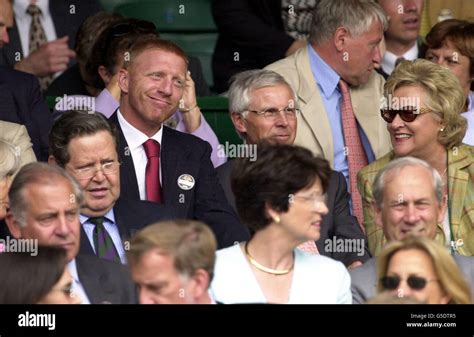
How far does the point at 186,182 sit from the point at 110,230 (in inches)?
21.7

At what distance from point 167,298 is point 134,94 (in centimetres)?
159

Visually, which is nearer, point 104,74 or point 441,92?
point 441,92

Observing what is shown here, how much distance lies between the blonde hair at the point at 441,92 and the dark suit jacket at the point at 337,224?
1.58 feet

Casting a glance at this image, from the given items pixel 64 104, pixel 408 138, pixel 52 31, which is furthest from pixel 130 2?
pixel 408 138

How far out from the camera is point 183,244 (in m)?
5.48

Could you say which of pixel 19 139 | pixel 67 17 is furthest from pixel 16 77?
pixel 67 17

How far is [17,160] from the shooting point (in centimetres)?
641

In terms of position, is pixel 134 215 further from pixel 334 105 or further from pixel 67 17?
pixel 67 17

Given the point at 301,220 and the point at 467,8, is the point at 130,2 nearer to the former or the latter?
the point at 467,8

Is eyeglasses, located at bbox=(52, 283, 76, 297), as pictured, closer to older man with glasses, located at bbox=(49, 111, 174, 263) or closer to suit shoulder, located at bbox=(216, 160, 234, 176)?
older man with glasses, located at bbox=(49, 111, 174, 263)

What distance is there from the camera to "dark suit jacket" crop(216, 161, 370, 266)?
6.66 metres

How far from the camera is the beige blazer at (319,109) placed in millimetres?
7203

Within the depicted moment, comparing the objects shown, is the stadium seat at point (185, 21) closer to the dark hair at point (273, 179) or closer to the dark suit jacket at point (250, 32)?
the dark suit jacket at point (250, 32)
